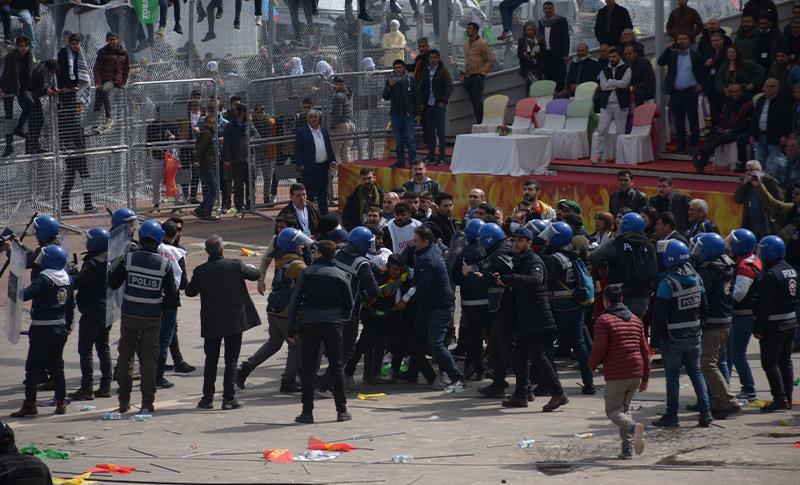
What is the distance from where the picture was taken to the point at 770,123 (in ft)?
62.1

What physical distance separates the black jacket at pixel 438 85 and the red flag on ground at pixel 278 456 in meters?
13.2

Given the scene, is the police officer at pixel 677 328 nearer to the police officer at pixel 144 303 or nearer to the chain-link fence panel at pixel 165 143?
the police officer at pixel 144 303

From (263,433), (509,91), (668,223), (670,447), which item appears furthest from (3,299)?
(509,91)

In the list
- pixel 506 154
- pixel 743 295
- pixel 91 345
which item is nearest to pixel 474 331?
pixel 743 295

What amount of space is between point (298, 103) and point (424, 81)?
2884 mm

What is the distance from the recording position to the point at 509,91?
2670cm

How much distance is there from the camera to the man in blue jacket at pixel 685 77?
21.3m

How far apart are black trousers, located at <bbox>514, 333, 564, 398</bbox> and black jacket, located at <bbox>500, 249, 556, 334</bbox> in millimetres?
94

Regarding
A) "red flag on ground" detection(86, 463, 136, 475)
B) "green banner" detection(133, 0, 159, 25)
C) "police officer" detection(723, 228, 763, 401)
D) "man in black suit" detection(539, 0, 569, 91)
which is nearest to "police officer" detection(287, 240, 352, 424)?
"red flag on ground" detection(86, 463, 136, 475)

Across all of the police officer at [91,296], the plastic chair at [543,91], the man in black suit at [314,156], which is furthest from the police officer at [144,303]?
the plastic chair at [543,91]

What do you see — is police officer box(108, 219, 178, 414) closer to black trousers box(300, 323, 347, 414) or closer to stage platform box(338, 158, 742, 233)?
black trousers box(300, 323, 347, 414)

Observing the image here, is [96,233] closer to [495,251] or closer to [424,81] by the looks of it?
[495,251]

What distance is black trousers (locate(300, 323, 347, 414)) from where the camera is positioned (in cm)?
1189

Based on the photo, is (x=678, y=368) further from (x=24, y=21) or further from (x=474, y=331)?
(x=24, y=21)
